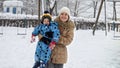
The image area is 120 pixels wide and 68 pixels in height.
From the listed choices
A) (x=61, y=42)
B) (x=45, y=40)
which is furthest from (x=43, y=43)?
(x=61, y=42)

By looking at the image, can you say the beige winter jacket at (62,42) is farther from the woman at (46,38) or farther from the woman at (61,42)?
the woman at (46,38)

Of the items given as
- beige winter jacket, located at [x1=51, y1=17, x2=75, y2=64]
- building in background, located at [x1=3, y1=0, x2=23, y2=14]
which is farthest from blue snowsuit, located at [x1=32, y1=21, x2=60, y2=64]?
building in background, located at [x1=3, y1=0, x2=23, y2=14]

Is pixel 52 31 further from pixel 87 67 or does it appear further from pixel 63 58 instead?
pixel 87 67

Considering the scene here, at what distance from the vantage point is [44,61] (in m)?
7.87

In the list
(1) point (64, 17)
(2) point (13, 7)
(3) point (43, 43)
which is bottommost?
(3) point (43, 43)

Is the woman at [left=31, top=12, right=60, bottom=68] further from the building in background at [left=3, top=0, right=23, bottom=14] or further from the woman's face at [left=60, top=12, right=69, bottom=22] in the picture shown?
the building in background at [left=3, top=0, right=23, bottom=14]

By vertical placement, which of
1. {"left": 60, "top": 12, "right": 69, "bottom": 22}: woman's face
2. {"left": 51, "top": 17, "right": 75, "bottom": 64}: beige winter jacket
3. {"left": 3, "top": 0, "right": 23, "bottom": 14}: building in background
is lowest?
{"left": 51, "top": 17, "right": 75, "bottom": 64}: beige winter jacket

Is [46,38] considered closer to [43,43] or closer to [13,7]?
[43,43]

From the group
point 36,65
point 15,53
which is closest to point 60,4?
point 15,53

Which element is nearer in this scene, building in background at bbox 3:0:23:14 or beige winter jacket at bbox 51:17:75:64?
beige winter jacket at bbox 51:17:75:64

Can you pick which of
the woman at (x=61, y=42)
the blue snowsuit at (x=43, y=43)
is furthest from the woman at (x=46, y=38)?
the woman at (x=61, y=42)

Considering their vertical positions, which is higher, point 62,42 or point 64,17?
point 64,17

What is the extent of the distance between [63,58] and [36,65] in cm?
59

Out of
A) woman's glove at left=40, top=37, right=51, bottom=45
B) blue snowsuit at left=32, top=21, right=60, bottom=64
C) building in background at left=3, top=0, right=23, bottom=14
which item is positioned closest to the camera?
blue snowsuit at left=32, top=21, right=60, bottom=64
